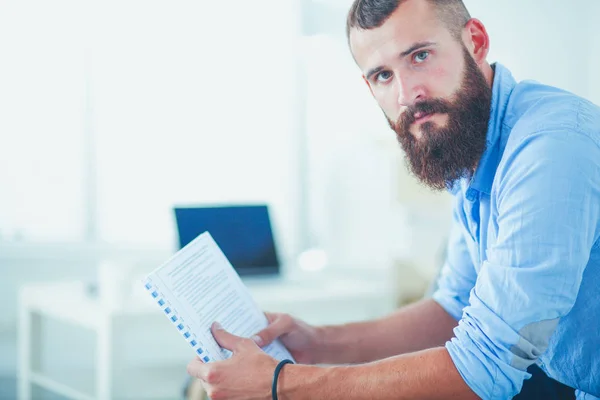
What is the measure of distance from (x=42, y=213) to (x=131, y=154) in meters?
0.51

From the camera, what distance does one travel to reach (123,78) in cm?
316

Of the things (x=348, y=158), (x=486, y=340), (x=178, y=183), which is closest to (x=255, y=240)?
(x=178, y=183)

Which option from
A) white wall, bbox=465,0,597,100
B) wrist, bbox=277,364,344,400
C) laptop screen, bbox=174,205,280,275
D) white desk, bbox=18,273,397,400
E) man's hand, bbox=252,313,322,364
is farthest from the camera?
white wall, bbox=465,0,597,100

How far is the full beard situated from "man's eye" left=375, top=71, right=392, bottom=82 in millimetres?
80

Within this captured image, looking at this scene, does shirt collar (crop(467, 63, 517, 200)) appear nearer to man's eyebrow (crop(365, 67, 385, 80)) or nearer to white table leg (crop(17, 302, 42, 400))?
man's eyebrow (crop(365, 67, 385, 80))

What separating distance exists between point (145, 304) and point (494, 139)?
4.25 feet

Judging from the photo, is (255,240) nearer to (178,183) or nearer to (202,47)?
(178,183)

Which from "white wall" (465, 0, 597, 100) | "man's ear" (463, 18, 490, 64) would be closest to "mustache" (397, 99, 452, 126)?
"man's ear" (463, 18, 490, 64)

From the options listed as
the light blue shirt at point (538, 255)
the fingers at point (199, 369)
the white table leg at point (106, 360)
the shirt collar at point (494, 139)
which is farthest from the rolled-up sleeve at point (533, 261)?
the white table leg at point (106, 360)

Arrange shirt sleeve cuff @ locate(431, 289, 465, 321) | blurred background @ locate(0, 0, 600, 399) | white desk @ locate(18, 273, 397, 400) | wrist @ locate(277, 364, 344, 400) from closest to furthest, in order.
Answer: wrist @ locate(277, 364, 344, 400) → shirt sleeve cuff @ locate(431, 289, 465, 321) → white desk @ locate(18, 273, 397, 400) → blurred background @ locate(0, 0, 600, 399)

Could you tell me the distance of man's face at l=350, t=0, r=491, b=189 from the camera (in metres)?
1.10

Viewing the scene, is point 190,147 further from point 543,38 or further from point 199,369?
point 199,369

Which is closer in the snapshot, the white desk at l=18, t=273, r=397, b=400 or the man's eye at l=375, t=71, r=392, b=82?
the man's eye at l=375, t=71, r=392, b=82

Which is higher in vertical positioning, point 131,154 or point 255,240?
point 131,154
